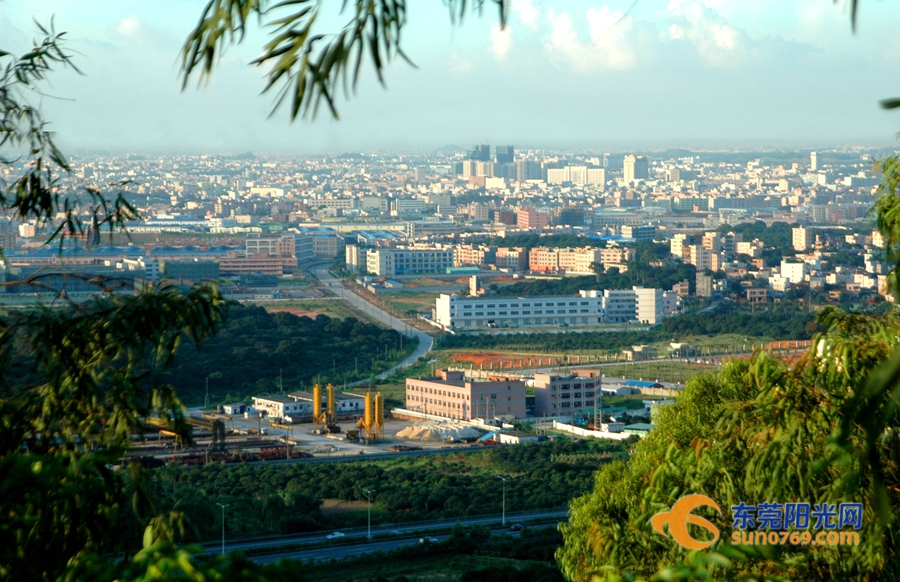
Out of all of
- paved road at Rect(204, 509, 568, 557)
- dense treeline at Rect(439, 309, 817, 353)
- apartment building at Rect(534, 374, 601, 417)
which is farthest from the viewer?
dense treeline at Rect(439, 309, 817, 353)

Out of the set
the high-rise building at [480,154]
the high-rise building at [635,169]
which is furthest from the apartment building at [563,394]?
the high-rise building at [480,154]

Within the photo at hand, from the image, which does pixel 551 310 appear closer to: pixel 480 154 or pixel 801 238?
pixel 801 238

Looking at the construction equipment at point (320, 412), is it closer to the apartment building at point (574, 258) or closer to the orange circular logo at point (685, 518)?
the orange circular logo at point (685, 518)

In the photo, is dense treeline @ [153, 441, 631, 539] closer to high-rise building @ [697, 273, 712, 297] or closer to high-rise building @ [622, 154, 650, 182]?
high-rise building @ [697, 273, 712, 297]

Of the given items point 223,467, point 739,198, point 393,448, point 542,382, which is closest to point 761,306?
point 542,382

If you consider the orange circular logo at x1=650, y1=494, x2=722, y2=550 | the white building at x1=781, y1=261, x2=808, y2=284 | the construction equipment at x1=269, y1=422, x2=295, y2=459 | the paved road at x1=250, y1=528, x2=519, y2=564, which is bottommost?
the construction equipment at x1=269, y1=422, x2=295, y2=459

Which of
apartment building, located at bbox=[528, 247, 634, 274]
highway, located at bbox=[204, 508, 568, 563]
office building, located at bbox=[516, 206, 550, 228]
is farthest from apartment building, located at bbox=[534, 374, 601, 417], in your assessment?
office building, located at bbox=[516, 206, 550, 228]

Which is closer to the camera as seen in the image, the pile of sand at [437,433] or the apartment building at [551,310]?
the pile of sand at [437,433]
